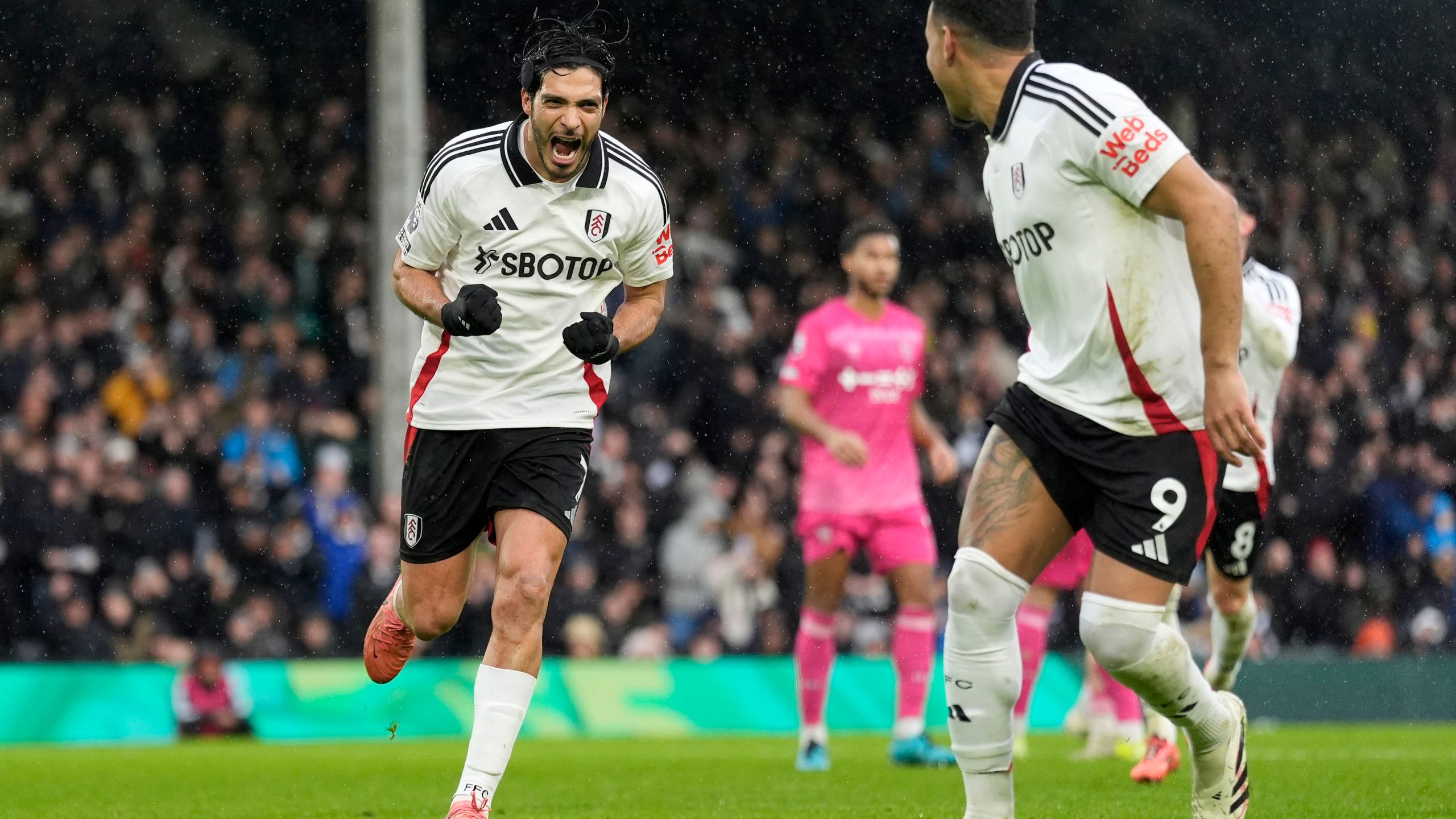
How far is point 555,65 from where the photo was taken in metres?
5.71

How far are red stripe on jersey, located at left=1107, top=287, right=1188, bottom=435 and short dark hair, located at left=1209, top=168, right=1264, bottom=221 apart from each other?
3.26 m

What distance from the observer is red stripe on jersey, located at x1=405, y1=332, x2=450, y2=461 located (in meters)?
5.96

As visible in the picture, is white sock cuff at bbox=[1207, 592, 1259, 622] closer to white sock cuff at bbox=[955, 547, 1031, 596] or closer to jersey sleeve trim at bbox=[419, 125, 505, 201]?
white sock cuff at bbox=[955, 547, 1031, 596]

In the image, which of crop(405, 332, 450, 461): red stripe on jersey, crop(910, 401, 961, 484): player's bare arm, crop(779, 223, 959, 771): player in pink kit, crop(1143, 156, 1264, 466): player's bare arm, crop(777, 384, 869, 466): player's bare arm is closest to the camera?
crop(1143, 156, 1264, 466): player's bare arm

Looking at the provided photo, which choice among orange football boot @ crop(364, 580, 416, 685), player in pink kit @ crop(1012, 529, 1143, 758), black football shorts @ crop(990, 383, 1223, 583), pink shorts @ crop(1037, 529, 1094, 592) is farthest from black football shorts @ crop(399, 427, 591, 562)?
pink shorts @ crop(1037, 529, 1094, 592)

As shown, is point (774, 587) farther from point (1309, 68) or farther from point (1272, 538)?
point (1309, 68)

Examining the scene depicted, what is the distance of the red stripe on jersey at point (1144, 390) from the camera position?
4738mm

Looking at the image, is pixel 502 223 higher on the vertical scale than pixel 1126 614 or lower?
higher

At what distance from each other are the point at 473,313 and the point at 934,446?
4.37 metres

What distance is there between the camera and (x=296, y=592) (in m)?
14.0

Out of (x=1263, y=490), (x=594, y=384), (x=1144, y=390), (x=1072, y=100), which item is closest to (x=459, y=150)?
(x=594, y=384)

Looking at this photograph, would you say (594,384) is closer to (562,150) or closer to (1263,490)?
(562,150)

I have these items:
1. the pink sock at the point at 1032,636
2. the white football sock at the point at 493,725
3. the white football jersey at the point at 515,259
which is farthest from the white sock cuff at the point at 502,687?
Result: the pink sock at the point at 1032,636

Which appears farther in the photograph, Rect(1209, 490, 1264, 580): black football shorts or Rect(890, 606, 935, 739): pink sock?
Rect(890, 606, 935, 739): pink sock
